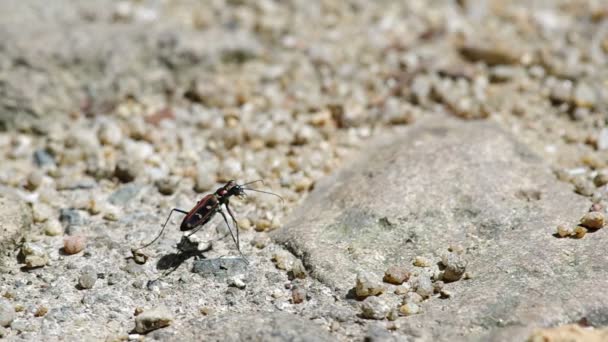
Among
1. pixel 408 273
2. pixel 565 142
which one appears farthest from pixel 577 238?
pixel 565 142

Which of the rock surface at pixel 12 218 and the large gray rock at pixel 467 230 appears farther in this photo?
the rock surface at pixel 12 218

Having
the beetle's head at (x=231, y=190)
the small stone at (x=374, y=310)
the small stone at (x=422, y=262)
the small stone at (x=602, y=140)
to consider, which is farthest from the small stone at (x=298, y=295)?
the small stone at (x=602, y=140)

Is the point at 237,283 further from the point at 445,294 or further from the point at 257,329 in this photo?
the point at 445,294

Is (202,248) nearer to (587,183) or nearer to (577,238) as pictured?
(577,238)

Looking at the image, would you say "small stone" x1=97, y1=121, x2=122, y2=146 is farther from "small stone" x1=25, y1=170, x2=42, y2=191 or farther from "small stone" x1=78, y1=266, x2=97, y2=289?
"small stone" x1=78, y1=266, x2=97, y2=289

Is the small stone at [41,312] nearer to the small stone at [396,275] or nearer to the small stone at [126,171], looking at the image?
the small stone at [126,171]

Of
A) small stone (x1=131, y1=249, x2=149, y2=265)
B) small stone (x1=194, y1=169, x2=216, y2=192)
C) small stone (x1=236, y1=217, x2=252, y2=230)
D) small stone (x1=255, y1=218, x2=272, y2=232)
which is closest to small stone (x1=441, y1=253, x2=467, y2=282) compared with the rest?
small stone (x1=255, y1=218, x2=272, y2=232)
